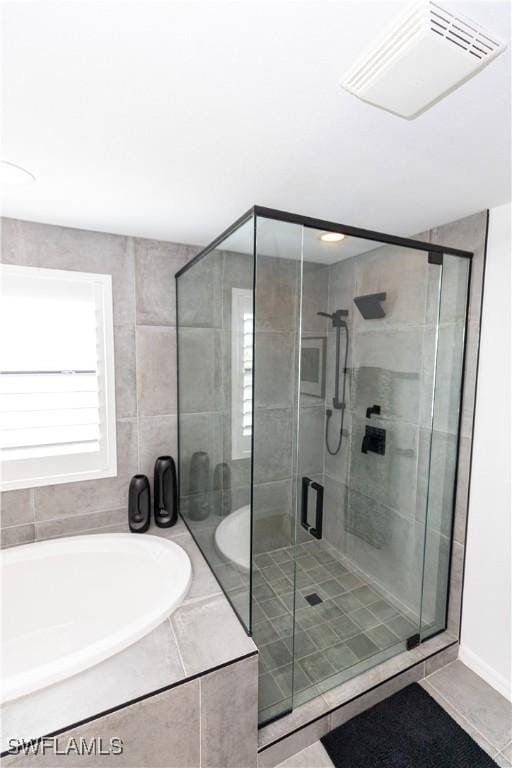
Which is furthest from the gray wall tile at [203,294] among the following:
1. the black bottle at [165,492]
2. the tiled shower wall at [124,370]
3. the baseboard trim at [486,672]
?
the baseboard trim at [486,672]

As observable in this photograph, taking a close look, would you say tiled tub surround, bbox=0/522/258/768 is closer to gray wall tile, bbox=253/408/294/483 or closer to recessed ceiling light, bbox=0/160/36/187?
gray wall tile, bbox=253/408/294/483

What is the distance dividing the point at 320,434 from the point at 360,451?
1.34ft

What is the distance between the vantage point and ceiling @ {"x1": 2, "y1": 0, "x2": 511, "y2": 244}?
762 mm

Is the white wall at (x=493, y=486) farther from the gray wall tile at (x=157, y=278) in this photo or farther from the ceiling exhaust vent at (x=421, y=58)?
the gray wall tile at (x=157, y=278)

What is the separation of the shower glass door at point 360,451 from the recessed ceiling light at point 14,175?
1126 millimetres

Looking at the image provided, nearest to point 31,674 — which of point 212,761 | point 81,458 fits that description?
point 212,761

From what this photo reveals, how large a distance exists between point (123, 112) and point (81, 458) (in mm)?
1803

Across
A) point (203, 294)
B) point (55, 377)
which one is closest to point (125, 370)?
point (55, 377)

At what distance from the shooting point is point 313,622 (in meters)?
1.95

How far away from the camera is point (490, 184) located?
154 cm

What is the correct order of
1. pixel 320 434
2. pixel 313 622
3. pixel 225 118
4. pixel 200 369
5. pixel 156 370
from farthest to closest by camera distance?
pixel 156 370 → pixel 200 369 → pixel 313 622 → pixel 320 434 → pixel 225 118

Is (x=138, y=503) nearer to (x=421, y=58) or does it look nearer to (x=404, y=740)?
(x=404, y=740)

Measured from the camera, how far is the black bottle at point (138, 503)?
225 cm

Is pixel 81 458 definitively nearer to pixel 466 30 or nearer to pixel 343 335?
pixel 343 335
